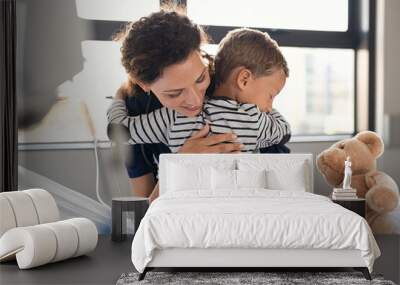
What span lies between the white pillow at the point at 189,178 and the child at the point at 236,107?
1.62 feet

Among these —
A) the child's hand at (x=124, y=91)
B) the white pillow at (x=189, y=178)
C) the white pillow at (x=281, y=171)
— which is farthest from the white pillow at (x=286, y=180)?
the child's hand at (x=124, y=91)

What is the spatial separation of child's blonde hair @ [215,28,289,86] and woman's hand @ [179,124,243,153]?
1.66 ft

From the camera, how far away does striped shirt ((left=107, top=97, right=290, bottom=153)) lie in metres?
6.55

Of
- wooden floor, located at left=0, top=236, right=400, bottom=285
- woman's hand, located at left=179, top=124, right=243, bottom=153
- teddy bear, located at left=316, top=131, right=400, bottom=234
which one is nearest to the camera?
wooden floor, located at left=0, top=236, right=400, bottom=285

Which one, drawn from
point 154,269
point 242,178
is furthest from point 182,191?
point 154,269

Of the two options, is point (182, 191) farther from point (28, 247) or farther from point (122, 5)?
point (122, 5)

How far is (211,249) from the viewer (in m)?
4.54

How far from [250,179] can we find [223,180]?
0.23m

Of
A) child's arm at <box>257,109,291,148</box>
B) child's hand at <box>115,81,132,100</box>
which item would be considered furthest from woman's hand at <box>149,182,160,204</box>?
child's arm at <box>257,109,291,148</box>

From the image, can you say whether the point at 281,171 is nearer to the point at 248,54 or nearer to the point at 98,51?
the point at 248,54

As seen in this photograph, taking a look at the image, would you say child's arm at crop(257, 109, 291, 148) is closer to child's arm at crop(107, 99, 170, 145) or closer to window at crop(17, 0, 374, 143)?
window at crop(17, 0, 374, 143)

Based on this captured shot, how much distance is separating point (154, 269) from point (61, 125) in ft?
7.47

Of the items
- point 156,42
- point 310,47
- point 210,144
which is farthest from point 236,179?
point 310,47

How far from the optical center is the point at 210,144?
6539mm
